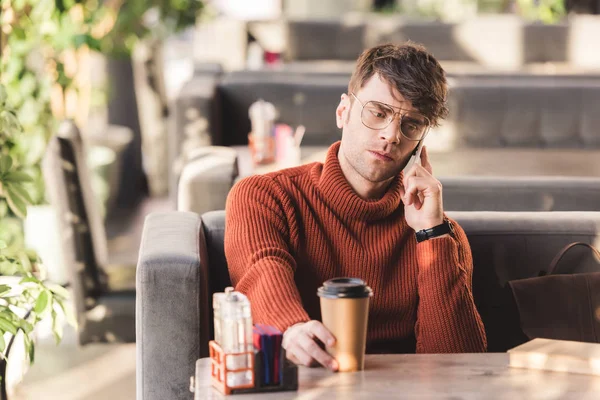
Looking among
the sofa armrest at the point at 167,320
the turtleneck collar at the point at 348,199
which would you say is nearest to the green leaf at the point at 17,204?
the sofa armrest at the point at 167,320

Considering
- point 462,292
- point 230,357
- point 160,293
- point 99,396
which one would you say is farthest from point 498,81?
point 230,357

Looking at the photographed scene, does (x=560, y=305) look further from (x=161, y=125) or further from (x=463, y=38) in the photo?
(x=463, y=38)

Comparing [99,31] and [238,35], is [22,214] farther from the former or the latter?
[238,35]

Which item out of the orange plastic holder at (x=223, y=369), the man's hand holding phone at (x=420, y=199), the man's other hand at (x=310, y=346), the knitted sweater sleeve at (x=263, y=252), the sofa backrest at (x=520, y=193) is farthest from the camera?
the sofa backrest at (x=520, y=193)

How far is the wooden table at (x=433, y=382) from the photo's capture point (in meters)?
1.40

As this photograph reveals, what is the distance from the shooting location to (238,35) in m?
7.09

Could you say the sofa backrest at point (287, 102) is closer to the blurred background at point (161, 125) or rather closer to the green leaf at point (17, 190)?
the blurred background at point (161, 125)

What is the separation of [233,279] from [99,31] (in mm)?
3861

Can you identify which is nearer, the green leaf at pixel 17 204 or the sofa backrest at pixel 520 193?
the green leaf at pixel 17 204

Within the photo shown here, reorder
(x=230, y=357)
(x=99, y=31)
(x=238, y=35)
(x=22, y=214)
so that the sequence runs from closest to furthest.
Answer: (x=230, y=357)
(x=22, y=214)
(x=99, y=31)
(x=238, y=35)

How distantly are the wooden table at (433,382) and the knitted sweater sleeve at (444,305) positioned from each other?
0.38 meters

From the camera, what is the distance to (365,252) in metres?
2.03

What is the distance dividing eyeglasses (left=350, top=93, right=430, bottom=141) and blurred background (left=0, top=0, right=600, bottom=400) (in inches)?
30.8

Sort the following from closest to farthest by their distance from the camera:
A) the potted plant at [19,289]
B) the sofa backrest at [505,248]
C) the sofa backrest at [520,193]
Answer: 1. the potted plant at [19,289]
2. the sofa backrest at [505,248]
3. the sofa backrest at [520,193]
